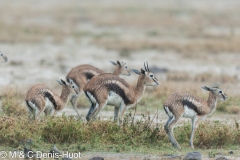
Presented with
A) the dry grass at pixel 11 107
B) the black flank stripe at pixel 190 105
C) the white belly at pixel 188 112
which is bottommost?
the white belly at pixel 188 112

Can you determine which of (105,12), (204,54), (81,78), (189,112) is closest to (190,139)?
(189,112)

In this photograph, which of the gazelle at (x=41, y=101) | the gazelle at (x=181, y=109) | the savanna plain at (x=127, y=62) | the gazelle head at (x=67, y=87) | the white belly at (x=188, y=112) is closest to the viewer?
the savanna plain at (x=127, y=62)

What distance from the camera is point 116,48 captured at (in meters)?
24.8

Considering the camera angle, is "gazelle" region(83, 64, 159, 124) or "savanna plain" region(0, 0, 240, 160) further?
"gazelle" region(83, 64, 159, 124)

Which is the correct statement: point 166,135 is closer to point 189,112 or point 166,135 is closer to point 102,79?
point 189,112

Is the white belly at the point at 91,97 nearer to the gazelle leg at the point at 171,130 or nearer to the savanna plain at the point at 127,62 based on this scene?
the savanna plain at the point at 127,62

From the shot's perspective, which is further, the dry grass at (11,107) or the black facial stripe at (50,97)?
the dry grass at (11,107)

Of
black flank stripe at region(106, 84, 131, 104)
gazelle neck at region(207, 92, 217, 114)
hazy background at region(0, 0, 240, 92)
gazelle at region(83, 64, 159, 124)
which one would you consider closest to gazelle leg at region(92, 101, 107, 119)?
gazelle at region(83, 64, 159, 124)

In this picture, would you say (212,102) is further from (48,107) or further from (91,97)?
(48,107)

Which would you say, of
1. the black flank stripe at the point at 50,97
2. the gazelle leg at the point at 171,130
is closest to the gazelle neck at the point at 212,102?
the gazelle leg at the point at 171,130

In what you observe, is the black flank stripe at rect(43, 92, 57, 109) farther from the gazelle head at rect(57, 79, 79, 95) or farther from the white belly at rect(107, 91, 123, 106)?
the white belly at rect(107, 91, 123, 106)

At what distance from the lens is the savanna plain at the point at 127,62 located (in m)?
10.3

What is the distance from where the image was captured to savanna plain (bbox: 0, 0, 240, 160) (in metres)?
10.3

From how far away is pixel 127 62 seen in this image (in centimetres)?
2214
